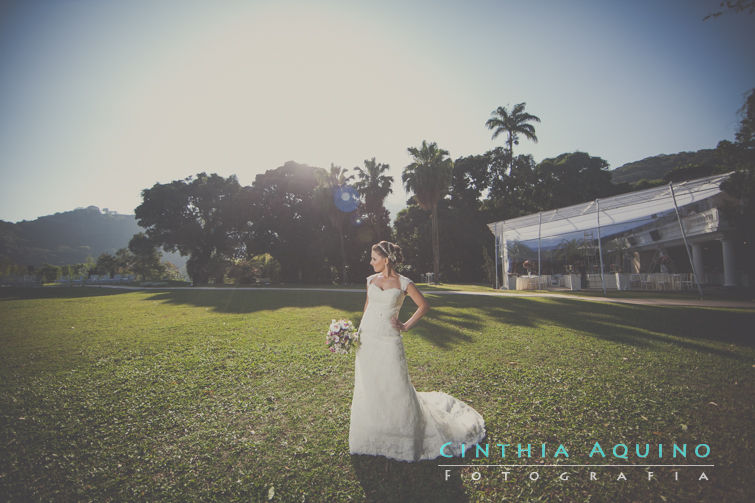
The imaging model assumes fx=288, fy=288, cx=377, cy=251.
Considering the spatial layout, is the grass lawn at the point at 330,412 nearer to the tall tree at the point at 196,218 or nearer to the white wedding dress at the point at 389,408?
the white wedding dress at the point at 389,408

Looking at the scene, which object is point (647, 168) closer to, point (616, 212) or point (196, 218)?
point (616, 212)

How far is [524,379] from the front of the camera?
512cm

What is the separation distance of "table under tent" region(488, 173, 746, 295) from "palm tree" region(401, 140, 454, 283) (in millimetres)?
6589

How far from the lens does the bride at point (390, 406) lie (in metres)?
3.24

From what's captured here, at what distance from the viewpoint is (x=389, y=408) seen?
10.8 ft

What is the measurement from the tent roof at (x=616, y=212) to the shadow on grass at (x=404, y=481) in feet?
57.6

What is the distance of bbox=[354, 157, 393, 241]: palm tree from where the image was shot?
110ft

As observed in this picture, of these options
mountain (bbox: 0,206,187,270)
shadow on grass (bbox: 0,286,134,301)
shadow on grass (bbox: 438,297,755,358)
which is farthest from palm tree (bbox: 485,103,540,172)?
mountain (bbox: 0,206,187,270)

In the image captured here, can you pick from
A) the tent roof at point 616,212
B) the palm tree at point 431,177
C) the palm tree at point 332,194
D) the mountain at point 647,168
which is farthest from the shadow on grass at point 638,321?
the mountain at point 647,168

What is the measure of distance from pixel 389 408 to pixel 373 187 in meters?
31.6

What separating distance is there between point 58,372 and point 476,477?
25.5 ft

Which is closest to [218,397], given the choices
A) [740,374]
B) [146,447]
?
[146,447]

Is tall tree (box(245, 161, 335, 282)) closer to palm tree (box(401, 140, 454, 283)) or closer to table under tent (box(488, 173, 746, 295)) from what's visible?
palm tree (box(401, 140, 454, 283))

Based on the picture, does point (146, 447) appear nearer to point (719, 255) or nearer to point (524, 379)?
point (524, 379)
